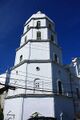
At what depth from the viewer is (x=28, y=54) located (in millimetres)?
28328

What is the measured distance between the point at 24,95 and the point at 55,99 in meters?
4.45

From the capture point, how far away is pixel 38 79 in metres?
26.0

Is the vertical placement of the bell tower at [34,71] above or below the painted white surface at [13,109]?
above

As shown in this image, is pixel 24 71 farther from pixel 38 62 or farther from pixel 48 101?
pixel 48 101

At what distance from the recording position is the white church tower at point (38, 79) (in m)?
23.6

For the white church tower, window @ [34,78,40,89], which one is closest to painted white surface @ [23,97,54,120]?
the white church tower

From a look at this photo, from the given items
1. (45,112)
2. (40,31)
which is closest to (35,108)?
(45,112)

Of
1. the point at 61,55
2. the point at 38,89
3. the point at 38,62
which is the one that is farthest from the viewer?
the point at 61,55

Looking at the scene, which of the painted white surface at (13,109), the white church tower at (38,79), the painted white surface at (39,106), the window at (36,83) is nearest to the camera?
the painted white surface at (39,106)

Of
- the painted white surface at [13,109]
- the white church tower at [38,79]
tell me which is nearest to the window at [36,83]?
the white church tower at [38,79]

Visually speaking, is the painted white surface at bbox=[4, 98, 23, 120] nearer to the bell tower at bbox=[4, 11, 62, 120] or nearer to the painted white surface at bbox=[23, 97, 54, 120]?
the bell tower at bbox=[4, 11, 62, 120]

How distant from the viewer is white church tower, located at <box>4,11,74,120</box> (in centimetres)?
2364

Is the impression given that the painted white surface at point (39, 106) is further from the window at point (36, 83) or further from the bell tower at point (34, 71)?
the window at point (36, 83)

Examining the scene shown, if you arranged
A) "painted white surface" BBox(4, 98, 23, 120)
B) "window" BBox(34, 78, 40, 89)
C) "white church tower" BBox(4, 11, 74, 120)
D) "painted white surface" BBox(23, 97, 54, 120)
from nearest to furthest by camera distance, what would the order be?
"painted white surface" BBox(23, 97, 54, 120)
"painted white surface" BBox(4, 98, 23, 120)
"white church tower" BBox(4, 11, 74, 120)
"window" BBox(34, 78, 40, 89)
